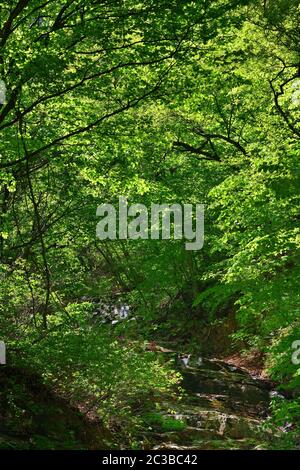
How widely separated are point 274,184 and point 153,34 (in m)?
3.37

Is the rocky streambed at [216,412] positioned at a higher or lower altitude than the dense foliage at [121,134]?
lower

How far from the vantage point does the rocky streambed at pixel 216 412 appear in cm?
1047

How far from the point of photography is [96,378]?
862cm

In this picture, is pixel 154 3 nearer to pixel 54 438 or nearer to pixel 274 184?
pixel 274 184

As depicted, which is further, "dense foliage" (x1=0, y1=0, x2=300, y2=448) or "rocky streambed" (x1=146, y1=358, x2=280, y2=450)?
"rocky streambed" (x1=146, y1=358, x2=280, y2=450)

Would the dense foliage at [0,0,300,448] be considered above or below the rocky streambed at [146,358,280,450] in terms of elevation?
above

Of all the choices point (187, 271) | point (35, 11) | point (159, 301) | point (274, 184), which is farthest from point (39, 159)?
point (159, 301)

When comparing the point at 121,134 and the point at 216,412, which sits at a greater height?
the point at 121,134

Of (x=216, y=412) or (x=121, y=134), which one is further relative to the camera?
(x=216, y=412)

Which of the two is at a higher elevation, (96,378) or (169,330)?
(96,378)

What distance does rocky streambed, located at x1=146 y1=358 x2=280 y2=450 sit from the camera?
10469 mm

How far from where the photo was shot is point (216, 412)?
42.5 feet

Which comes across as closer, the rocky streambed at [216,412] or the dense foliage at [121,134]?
the dense foliage at [121,134]

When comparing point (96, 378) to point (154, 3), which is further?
point (96, 378)
